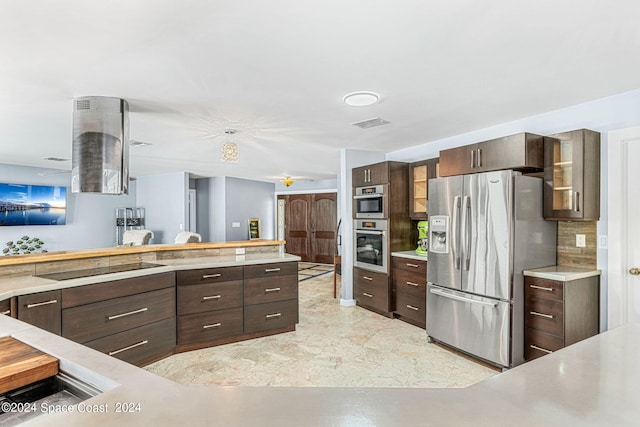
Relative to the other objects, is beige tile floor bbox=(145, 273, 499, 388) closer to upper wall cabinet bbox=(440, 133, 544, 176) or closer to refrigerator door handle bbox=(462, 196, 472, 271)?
refrigerator door handle bbox=(462, 196, 472, 271)

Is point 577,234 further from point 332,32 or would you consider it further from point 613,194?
point 332,32

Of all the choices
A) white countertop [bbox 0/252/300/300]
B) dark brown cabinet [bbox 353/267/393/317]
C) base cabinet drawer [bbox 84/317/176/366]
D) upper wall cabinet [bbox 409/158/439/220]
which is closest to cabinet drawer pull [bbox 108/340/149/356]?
base cabinet drawer [bbox 84/317/176/366]

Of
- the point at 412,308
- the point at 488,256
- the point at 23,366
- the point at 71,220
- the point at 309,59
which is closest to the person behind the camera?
the point at 23,366

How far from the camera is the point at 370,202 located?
15.8ft

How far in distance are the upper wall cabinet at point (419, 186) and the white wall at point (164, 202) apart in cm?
481

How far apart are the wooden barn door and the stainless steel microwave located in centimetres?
399

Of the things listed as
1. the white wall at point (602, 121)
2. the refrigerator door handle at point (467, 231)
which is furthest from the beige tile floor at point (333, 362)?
the white wall at point (602, 121)

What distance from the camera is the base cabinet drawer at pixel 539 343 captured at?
2.77 metres

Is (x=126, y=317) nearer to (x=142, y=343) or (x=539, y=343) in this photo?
(x=142, y=343)

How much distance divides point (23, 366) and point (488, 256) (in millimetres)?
3027

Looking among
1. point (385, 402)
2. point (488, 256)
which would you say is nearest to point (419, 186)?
point (488, 256)

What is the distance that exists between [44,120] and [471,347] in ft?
14.9

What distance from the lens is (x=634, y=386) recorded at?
2.80ft

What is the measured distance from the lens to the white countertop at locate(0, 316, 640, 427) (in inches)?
Result: 27.5
